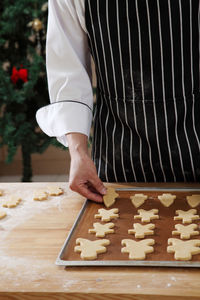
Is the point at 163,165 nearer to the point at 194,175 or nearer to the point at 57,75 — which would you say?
the point at 194,175

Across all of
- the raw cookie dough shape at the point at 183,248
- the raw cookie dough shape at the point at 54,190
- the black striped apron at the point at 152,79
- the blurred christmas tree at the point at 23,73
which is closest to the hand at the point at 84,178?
the raw cookie dough shape at the point at 54,190

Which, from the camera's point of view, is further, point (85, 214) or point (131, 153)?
point (131, 153)

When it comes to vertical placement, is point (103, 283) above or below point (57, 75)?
below

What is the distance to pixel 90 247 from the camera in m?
0.97

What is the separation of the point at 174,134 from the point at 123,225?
45 centimetres

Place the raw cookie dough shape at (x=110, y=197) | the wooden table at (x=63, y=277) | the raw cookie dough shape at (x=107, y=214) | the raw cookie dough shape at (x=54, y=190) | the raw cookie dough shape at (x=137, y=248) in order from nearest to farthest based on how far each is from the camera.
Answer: the wooden table at (x=63, y=277) → the raw cookie dough shape at (x=137, y=248) → the raw cookie dough shape at (x=107, y=214) → the raw cookie dough shape at (x=110, y=197) → the raw cookie dough shape at (x=54, y=190)

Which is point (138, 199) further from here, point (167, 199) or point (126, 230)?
point (126, 230)

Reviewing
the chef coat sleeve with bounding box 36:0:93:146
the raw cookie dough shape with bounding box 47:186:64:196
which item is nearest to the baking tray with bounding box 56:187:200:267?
the raw cookie dough shape with bounding box 47:186:64:196

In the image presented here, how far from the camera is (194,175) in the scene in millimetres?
1436

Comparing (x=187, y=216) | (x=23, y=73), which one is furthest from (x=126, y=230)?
(x=23, y=73)

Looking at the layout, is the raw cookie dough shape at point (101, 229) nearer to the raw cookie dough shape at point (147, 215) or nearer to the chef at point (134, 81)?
the raw cookie dough shape at point (147, 215)

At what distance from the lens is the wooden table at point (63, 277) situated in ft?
2.69

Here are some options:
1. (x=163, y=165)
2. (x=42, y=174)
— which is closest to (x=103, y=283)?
(x=163, y=165)

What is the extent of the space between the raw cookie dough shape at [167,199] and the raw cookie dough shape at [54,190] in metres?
0.31
